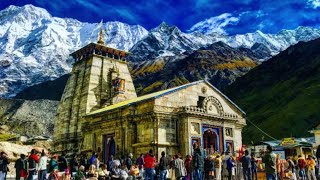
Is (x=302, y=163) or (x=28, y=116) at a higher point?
(x=28, y=116)

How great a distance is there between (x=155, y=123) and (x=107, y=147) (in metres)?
6.87

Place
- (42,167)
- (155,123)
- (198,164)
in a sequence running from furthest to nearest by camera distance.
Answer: (155,123), (198,164), (42,167)

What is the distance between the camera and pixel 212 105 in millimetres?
34469

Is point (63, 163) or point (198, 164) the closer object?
point (198, 164)

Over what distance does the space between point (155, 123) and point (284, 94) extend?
91.0 meters

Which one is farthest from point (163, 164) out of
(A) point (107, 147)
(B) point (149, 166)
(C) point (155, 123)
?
(A) point (107, 147)

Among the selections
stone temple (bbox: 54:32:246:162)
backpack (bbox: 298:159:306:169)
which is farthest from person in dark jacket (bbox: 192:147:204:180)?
stone temple (bbox: 54:32:246:162)

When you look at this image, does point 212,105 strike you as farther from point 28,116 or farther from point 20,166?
point 28,116

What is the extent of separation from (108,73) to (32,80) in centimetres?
16431

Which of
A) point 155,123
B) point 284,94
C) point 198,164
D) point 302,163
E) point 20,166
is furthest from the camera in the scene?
point 284,94

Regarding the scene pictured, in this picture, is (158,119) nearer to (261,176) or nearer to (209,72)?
(261,176)

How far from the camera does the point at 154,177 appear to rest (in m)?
23.0

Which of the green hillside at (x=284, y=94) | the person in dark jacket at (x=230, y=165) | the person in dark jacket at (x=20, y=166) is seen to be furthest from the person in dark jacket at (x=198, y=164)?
the green hillside at (x=284, y=94)

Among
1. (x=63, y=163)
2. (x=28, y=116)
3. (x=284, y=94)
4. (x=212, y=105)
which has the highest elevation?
(x=284, y=94)
